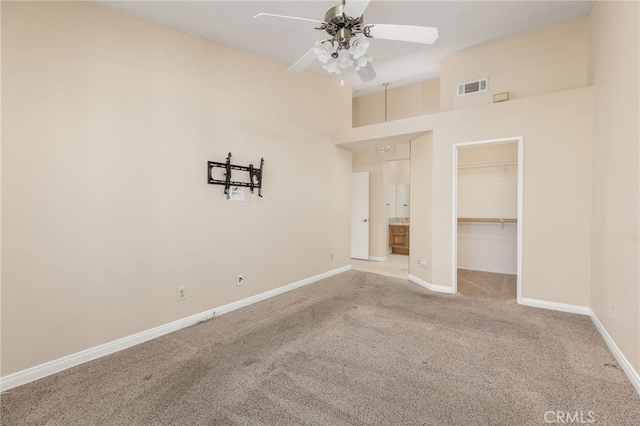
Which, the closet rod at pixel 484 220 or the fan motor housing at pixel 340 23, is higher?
the fan motor housing at pixel 340 23

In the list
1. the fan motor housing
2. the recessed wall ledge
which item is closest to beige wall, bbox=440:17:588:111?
the recessed wall ledge

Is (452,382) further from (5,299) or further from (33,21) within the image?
(33,21)

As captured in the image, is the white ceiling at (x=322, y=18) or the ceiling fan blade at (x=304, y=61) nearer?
the ceiling fan blade at (x=304, y=61)

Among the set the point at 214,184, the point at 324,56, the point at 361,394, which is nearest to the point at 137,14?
the point at 214,184

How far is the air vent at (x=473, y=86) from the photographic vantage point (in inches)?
153

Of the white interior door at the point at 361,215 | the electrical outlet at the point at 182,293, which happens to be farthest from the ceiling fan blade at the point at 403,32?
the white interior door at the point at 361,215

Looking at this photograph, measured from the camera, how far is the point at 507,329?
2.83m

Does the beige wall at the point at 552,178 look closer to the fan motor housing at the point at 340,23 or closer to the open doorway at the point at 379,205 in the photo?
the open doorway at the point at 379,205

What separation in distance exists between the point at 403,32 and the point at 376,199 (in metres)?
4.50

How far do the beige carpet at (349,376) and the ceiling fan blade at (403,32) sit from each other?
244 centimetres

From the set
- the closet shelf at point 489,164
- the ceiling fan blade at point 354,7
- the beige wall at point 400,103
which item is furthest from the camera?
the beige wall at point 400,103

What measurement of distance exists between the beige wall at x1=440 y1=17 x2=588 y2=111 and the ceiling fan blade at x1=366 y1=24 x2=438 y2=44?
235 centimetres
